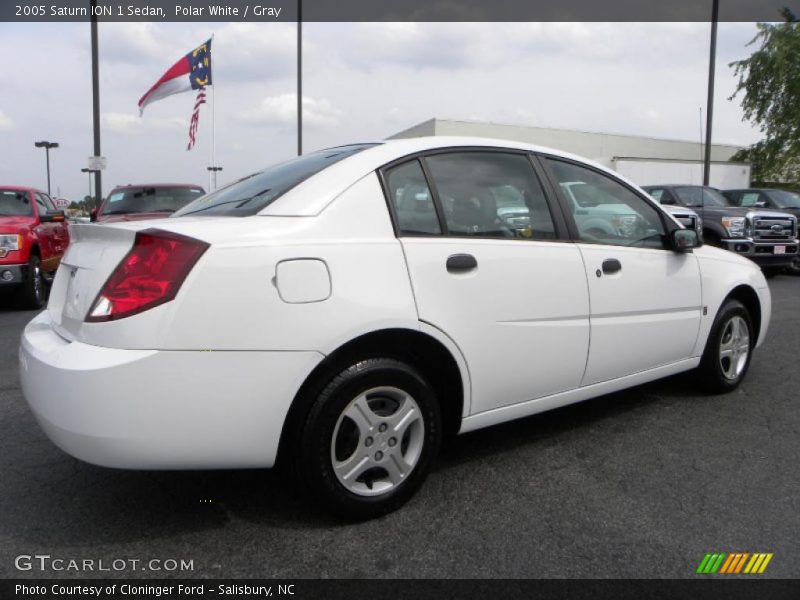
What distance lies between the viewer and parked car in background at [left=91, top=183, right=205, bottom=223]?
9.53m

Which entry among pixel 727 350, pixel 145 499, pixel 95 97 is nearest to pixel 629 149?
pixel 95 97

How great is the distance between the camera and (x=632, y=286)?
3.40 m

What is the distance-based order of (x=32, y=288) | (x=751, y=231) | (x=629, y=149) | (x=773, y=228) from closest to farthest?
(x=32, y=288) < (x=751, y=231) < (x=773, y=228) < (x=629, y=149)

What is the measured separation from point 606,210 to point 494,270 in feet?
3.74

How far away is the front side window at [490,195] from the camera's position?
286 centimetres

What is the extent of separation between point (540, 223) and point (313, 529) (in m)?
1.73

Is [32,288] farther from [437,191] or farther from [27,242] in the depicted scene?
[437,191]

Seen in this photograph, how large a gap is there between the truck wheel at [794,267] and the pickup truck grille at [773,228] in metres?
0.63

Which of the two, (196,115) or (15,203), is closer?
(15,203)

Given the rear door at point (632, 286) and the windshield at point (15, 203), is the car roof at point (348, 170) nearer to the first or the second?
the rear door at point (632, 286)

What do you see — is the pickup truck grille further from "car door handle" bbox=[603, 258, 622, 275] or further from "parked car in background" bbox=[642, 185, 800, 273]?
"car door handle" bbox=[603, 258, 622, 275]

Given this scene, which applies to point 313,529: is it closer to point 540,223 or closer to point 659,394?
point 540,223

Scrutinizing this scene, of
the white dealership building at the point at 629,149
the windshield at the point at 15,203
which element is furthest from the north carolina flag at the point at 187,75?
the windshield at the point at 15,203
